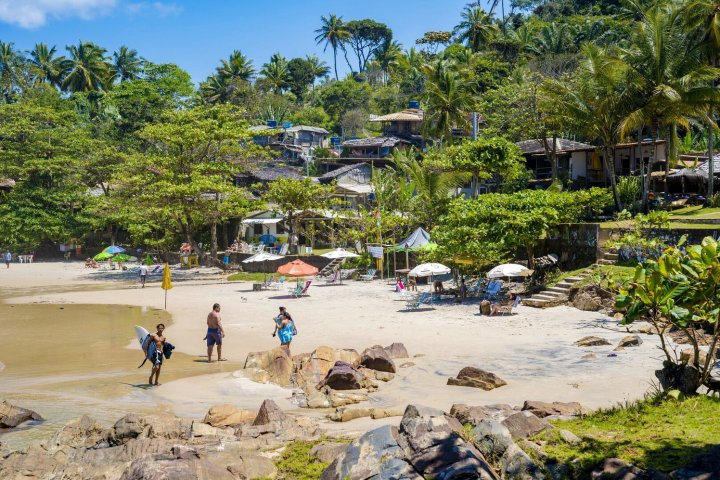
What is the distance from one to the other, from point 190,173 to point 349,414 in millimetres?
32198

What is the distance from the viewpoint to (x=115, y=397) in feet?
50.9

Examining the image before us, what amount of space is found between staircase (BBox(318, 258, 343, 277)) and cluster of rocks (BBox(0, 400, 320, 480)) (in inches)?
1025

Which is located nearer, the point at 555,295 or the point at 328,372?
the point at 328,372

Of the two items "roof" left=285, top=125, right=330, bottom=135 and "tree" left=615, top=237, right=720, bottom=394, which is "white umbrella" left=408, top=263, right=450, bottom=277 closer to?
"tree" left=615, top=237, right=720, bottom=394

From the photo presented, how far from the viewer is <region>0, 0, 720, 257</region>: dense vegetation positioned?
32.7 meters

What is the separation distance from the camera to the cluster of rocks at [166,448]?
939 cm

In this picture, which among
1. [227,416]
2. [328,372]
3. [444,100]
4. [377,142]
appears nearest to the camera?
[227,416]

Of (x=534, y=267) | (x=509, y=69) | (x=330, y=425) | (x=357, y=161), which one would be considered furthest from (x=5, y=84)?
(x=330, y=425)

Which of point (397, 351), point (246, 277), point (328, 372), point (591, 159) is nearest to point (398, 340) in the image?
point (397, 351)

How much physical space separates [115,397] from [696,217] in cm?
2532

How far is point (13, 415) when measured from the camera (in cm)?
1351

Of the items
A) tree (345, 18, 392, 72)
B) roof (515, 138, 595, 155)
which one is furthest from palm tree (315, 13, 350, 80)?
roof (515, 138, 595, 155)

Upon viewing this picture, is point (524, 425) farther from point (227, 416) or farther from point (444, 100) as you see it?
point (444, 100)

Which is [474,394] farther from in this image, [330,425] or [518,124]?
[518,124]
